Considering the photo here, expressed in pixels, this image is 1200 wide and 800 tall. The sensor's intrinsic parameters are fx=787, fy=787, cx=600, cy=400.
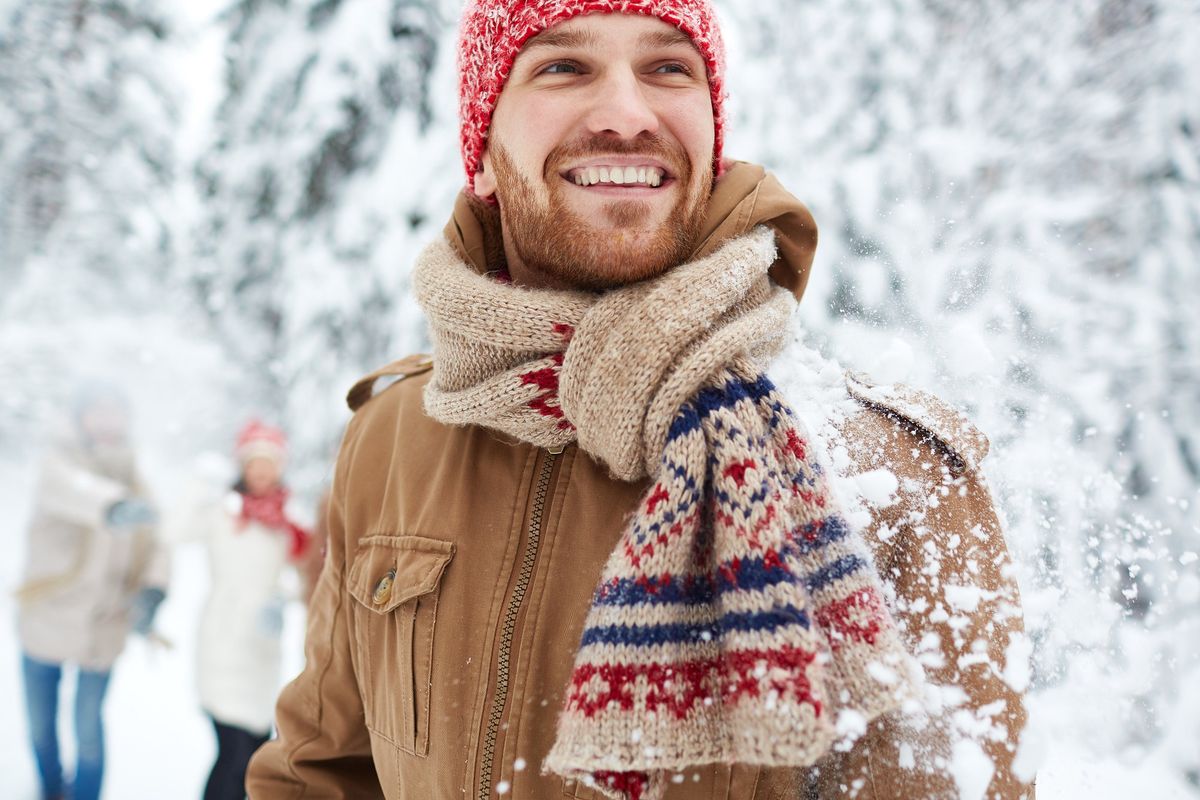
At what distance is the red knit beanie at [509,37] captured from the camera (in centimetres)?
151

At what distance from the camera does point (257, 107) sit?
278 inches

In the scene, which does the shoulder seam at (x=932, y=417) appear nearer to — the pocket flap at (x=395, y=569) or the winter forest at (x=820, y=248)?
the winter forest at (x=820, y=248)

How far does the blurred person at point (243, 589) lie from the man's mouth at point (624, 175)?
344 centimetres

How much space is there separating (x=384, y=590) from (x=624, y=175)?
927 millimetres

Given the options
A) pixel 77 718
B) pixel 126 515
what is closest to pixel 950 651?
pixel 126 515

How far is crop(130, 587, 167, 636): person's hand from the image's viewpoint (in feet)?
14.6

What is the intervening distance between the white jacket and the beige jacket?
0.32m

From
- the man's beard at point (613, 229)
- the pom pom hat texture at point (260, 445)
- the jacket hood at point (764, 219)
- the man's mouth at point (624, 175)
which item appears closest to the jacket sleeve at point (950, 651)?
the jacket hood at point (764, 219)

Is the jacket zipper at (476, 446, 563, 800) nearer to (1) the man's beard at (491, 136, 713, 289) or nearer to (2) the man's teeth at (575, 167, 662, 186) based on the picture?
(1) the man's beard at (491, 136, 713, 289)

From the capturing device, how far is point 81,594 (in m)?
4.27

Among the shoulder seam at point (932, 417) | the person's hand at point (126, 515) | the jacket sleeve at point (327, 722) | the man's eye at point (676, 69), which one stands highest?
the man's eye at point (676, 69)

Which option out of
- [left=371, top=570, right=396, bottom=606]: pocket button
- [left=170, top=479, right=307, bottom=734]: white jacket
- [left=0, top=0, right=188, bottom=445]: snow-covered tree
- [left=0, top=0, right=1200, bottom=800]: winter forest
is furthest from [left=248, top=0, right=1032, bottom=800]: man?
[left=0, top=0, right=188, bottom=445]: snow-covered tree

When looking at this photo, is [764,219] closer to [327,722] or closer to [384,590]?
[384,590]

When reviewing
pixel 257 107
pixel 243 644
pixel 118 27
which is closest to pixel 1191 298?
pixel 243 644
